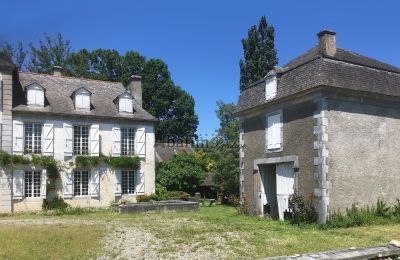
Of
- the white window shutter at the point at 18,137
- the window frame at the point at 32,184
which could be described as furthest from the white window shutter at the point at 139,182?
the white window shutter at the point at 18,137

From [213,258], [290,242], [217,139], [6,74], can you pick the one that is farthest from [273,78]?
[217,139]

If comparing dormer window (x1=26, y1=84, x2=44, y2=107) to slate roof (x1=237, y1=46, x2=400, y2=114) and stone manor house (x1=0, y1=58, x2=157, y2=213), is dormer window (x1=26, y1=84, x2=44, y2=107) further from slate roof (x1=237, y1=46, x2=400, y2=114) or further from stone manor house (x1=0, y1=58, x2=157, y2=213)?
slate roof (x1=237, y1=46, x2=400, y2=114)

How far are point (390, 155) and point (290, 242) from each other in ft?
21.9

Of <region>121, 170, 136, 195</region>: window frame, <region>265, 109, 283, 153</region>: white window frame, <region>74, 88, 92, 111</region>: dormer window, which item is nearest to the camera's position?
<region>265, 109, 283, 153</region>: white window frame

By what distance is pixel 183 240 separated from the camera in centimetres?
1120

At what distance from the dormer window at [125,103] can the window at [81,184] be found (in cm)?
438

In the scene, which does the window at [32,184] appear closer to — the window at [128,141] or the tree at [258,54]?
the window at [128,141]

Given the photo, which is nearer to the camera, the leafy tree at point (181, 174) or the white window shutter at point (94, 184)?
the white window shutter at point (94, 184)

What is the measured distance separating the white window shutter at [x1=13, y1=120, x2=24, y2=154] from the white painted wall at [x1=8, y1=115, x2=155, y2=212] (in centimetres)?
30

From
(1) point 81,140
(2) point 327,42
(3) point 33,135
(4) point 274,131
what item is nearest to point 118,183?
(1) point 81,140

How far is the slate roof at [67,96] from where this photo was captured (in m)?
23.6

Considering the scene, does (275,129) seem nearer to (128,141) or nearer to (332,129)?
→ (332,129)

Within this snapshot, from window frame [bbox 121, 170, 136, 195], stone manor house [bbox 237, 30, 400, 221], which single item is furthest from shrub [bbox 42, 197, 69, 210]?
stone manor house [bbox 237, 30, 400, 221]

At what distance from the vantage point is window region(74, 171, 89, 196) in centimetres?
2412
